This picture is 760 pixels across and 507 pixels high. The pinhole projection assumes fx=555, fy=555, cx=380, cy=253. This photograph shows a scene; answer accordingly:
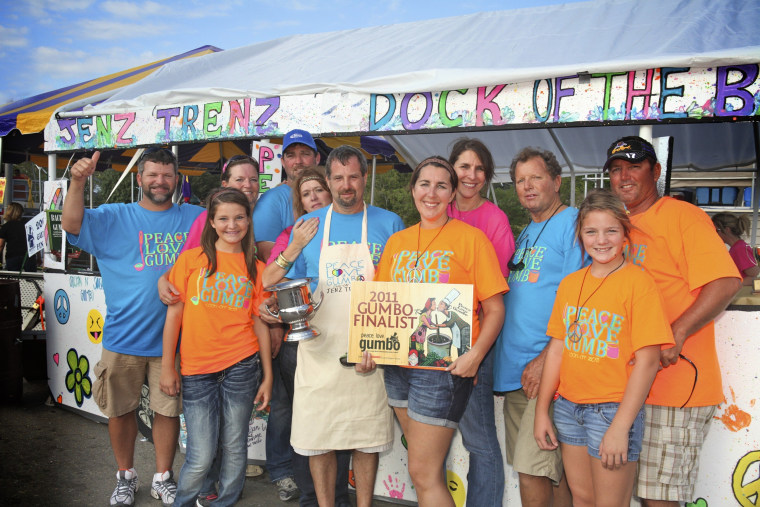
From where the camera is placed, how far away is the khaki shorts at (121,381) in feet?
11.9

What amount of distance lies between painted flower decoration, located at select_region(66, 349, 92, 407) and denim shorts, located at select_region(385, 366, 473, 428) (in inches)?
152

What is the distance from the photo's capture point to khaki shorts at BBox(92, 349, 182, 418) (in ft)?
11.9

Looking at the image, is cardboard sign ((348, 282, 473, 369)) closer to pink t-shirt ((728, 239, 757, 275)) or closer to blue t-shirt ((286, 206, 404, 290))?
blue t-shirt ((286, 206, 404, 290))

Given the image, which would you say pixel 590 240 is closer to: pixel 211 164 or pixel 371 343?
pixel 371 343

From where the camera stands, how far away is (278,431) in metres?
3.93

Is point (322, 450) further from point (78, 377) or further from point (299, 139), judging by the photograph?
point (78, 377)

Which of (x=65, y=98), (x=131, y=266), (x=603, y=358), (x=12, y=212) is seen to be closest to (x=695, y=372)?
(x=603, y=358)

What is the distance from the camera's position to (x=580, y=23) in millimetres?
4484

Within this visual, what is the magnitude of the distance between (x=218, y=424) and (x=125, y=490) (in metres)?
1.05

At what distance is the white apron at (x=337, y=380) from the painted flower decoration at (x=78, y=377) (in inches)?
128

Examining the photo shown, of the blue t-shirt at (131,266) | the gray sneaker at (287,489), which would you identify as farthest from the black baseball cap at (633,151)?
the gray sneaker at (287,489)

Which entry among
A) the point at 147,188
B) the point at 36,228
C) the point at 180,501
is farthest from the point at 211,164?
the point at 180,501

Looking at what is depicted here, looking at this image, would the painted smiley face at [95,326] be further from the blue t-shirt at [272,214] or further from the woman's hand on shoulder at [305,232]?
the woman's hand on shoulder at [305,232]

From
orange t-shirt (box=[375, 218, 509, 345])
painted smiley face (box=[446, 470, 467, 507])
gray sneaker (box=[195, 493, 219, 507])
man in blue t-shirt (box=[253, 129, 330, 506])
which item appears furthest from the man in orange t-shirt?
gray sneaker (box=[195, 493, 219, 507])
